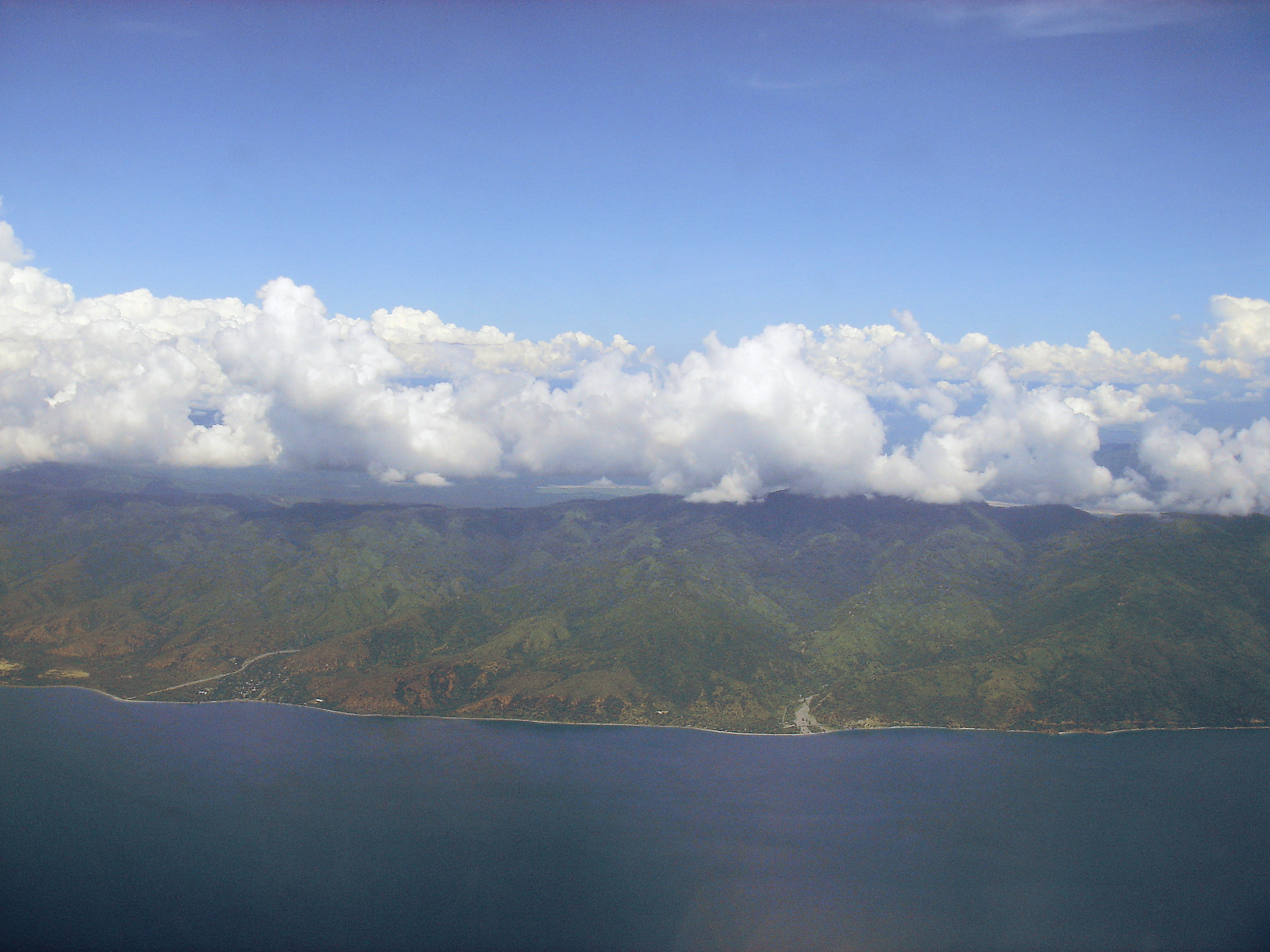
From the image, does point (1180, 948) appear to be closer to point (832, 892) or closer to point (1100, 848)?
point (1100, 848)

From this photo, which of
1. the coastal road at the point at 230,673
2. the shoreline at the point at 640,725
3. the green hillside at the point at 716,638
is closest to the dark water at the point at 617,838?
the shoreline at the point at 640,725

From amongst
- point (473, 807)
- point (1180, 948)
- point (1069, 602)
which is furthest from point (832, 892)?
point (1069, 602)

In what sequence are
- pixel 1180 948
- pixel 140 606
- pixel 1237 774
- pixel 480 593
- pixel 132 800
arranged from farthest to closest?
1. pixel 480 593
2. pixel 140 606
3. pixel 1237 774
4. pixel 132 800
5. pixel 1180 948

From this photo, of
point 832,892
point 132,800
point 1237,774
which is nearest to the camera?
point 832,892

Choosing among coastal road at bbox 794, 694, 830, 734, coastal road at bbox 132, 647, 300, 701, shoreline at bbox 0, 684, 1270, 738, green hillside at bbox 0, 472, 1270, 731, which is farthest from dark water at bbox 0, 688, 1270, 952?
coastal road at bbox 132, 647, 300, 701

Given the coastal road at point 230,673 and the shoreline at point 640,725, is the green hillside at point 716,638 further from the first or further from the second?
the shoreline at point 640,725

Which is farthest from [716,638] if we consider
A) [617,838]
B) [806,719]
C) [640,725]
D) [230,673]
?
[230,673]

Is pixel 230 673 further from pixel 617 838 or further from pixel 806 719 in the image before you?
pixel 806 719
